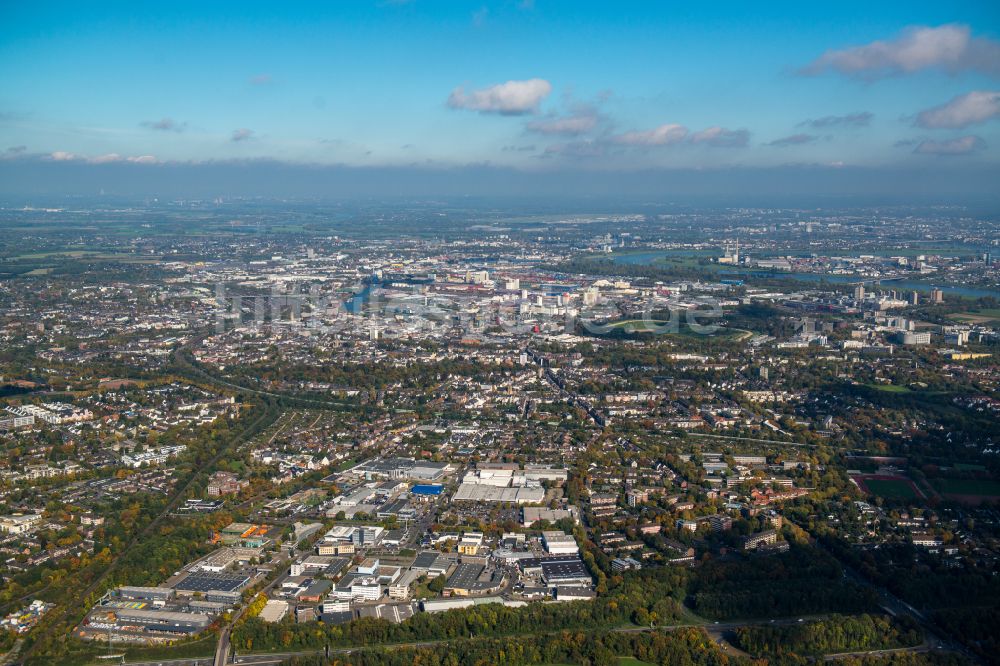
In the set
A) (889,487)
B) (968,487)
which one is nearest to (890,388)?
(968,487)

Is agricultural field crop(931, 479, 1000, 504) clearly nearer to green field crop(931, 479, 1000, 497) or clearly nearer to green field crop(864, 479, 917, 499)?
green field crop(931, 479, 1000, 497)

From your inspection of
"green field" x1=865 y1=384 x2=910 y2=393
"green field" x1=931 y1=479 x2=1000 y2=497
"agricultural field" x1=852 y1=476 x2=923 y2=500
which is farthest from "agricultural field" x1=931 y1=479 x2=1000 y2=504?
"green field" x1=865 y1=384 x2=910 y2=393

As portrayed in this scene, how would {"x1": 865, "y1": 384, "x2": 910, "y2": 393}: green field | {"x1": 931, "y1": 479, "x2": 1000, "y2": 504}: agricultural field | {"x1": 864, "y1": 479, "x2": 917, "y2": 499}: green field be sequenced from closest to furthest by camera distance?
1. {"x1": 931, "y1": 479, "x2": 1000, "y2": 504}: agricultural field
2. {"x1": 864, "y1": 479, "x2": 917, "y2": 499}: green field
3. {"x1": 865, "y1": 384, "x2": 910, "y2": 393}: green field

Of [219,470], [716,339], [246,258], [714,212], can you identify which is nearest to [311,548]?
[219,470]

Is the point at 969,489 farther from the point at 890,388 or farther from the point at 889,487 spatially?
the point at 890,388

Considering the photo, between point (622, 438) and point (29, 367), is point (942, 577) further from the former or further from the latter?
point (29, 367)

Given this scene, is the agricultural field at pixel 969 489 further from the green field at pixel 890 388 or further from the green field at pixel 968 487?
the green field at pixel 890 388
